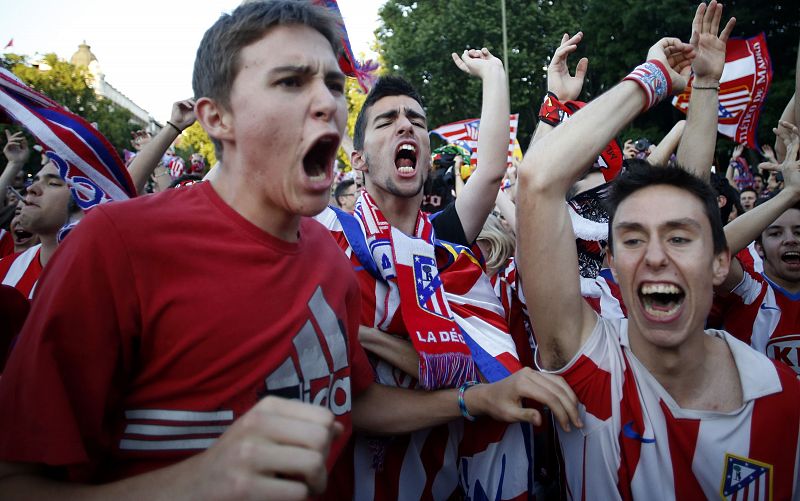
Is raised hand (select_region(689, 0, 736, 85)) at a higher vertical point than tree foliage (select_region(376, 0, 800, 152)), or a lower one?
lower

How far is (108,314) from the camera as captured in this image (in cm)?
126

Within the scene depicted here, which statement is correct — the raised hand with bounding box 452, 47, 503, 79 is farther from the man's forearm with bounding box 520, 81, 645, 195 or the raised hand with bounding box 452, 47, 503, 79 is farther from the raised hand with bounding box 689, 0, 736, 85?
the man's forearm with bounding box 520, 81, 645, 195

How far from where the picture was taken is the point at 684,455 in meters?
1.96

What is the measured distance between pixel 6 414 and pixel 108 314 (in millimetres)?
269

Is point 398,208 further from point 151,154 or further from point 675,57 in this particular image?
point 151,154

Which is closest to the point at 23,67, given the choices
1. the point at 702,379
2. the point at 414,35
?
the point at 414,35

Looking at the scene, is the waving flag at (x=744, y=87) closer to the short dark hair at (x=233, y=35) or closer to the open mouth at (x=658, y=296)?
the open mouth at (x=658, y=296)

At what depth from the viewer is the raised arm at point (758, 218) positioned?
10.1 feet

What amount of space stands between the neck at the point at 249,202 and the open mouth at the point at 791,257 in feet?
11.0


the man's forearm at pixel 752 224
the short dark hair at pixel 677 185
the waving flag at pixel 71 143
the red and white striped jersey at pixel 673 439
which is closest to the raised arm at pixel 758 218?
the man's forearm at pixel 752 224

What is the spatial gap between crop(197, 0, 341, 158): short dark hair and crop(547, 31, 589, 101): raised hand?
166 centimetres

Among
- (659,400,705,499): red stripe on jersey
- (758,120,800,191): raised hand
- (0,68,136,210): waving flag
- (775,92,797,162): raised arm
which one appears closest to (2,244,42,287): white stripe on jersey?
(0,68,136,210): waving flag

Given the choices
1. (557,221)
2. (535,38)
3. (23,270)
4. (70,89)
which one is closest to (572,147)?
(557,221)

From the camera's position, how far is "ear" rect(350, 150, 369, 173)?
3.06 meters
